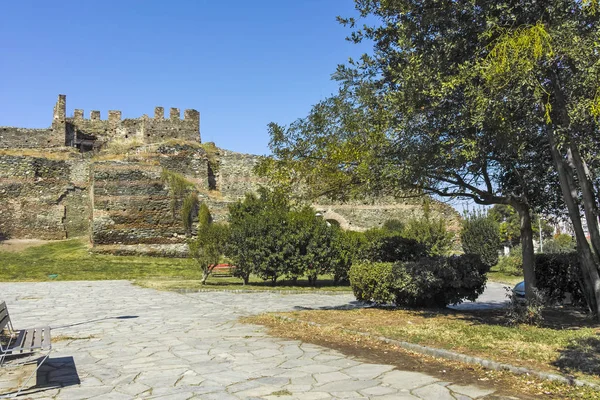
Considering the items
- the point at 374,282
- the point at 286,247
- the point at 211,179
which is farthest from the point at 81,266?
the point at 374,282

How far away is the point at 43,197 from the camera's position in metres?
33.5

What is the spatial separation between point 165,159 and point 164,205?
5379 millimetres

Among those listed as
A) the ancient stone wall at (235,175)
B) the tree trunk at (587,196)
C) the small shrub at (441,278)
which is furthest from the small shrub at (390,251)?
the ancient stone wall at (235,175)

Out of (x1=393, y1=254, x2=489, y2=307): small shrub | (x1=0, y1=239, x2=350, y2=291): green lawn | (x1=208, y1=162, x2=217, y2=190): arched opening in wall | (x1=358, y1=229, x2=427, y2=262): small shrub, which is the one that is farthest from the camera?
(x1=208, y1=162, x2=217, y2=190): arched opening in wall

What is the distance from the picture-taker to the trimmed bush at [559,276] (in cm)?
1074

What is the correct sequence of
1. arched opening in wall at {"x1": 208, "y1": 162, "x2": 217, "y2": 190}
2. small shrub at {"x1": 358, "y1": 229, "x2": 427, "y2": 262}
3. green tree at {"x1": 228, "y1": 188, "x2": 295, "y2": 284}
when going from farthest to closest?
1. arched opening in wall at {"x1": 208, "y1": 162, "x2": 217, "y2": 190}
2. green tree at {"x1": 228, "y1": 188, "x2": 295, "y2": 284}
3. small shrub at {"x1": 358, "y1": 229, "x2": 427, "y2": 262}

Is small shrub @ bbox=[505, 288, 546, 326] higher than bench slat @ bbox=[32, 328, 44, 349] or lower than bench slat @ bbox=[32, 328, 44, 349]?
lower

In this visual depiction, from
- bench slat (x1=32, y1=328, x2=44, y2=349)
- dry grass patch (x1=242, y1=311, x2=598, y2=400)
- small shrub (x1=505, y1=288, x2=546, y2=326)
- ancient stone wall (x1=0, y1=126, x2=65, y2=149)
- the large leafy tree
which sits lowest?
dry grass patch (x1=242, y1=311, x2=598, y2=400)

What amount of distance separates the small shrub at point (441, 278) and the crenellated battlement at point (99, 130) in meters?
31.1

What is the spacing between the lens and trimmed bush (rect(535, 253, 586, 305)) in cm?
1074

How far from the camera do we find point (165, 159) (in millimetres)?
33844

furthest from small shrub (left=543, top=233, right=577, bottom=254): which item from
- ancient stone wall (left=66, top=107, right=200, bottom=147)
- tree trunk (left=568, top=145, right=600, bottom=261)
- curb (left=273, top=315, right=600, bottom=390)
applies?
ancient stone wall (left=66, top=107, right=200, bottom=147)

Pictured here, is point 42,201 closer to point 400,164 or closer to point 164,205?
point 164,205

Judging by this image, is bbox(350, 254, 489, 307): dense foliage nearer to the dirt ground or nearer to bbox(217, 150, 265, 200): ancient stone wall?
the dirt ground
